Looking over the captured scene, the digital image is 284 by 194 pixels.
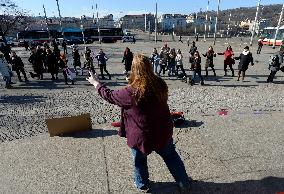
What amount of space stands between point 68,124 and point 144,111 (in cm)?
347

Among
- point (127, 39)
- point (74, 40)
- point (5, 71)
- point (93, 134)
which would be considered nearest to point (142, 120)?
point (93, 134)

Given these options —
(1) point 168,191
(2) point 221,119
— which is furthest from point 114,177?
(2) point 221,119

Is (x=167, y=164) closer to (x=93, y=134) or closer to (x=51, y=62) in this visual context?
(x=93, y=134)

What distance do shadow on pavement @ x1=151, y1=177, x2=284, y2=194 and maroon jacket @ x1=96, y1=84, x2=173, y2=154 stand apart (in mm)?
956

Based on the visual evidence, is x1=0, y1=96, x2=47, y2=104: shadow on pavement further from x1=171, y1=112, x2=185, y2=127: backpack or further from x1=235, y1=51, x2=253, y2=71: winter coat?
x1=235, y1=51, x2=253, y2=71: winter coat

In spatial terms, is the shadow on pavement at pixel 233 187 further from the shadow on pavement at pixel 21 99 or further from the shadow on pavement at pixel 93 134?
the shadow on pavement at pixel 21 99

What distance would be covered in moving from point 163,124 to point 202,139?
2693mm

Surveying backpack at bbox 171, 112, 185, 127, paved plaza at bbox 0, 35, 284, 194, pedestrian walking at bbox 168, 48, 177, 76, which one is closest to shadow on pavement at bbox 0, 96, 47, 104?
paved plaza at bbox 0, 35, 284, 194

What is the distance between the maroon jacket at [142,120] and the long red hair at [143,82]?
0.07 metres

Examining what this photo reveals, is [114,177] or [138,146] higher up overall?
[138,146]

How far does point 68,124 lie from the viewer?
6.27m

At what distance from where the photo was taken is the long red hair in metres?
3.11

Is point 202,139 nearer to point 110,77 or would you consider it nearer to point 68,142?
point 68,142

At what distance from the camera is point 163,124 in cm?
342
